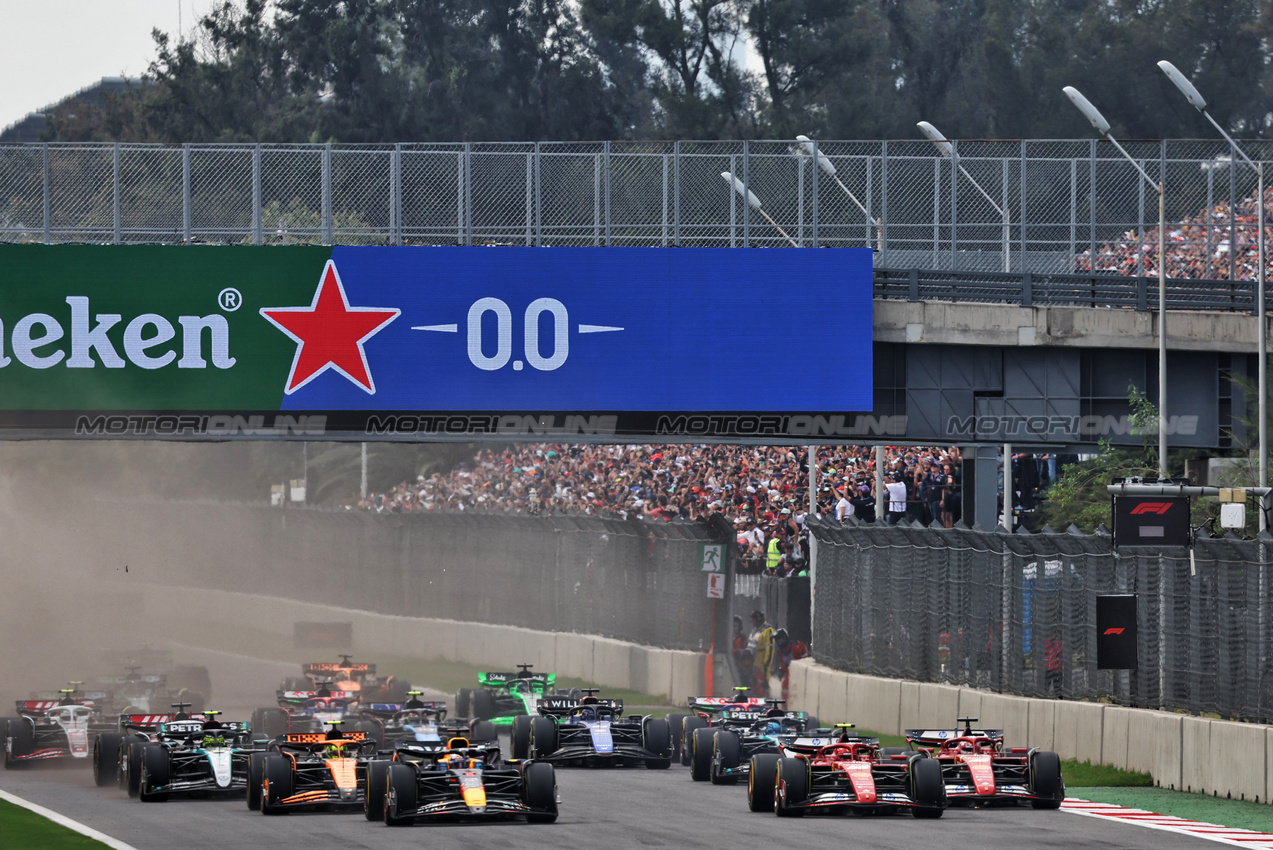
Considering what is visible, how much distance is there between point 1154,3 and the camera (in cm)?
8450

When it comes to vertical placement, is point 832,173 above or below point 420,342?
above

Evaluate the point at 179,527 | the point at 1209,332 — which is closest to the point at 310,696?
the point at 1209,332

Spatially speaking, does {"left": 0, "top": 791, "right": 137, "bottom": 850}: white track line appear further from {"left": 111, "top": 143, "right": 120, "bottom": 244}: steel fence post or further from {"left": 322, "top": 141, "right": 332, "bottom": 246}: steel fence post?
{"left": 111, "top": 143, "right": 120, "bottom": 244}: steel fence post

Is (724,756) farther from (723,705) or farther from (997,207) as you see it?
(997,207)

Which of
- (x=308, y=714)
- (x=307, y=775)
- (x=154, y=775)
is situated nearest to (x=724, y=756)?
(x=307, y=775)

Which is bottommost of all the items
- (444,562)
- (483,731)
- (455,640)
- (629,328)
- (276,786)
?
(455,640)

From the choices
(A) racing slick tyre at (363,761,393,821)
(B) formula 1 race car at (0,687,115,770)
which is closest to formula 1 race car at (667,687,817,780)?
(A) racing slick tyre at (363,761,393,821)

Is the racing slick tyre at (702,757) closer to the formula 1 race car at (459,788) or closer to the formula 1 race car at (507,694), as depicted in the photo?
the formula 1 race car at (459,788)

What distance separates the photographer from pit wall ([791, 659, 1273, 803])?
20.0 m

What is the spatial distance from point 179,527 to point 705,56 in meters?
28.1

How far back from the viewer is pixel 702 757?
22.5m

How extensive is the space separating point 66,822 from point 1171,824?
32.4 ft

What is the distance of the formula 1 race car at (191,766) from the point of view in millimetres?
20359

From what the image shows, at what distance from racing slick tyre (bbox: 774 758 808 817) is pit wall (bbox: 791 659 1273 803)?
14.6 feet
